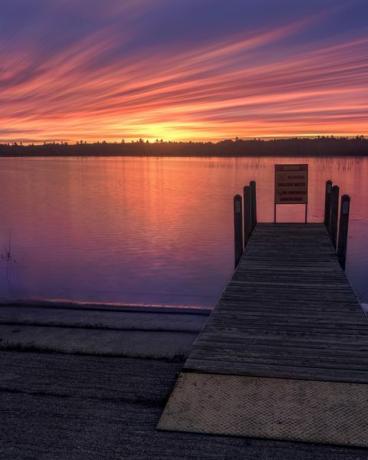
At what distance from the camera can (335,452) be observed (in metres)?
3.99

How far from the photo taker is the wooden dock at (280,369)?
4363 mm

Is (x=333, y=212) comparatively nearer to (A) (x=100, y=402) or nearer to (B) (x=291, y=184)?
(B) (x=291, y=184)

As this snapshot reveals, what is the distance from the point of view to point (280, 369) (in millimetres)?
5254

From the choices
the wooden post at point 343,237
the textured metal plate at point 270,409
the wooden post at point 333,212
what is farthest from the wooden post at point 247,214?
the textured metal plate at point 270,409

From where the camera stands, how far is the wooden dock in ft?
14.3

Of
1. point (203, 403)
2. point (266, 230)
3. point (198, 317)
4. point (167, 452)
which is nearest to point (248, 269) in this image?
point (198, 317)

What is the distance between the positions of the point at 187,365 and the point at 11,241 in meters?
23.2

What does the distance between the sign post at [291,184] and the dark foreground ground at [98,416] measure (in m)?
9.75

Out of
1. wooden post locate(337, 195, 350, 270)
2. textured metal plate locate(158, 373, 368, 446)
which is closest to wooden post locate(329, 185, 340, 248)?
wooden post locate(337, 195, 350, 270)

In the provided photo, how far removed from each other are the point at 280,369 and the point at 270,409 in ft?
2.50

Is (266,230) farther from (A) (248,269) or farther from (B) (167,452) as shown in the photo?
(B) (167,452)

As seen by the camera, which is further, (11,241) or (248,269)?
(11,241)

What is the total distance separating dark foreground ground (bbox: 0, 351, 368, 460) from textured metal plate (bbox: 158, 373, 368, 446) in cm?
13

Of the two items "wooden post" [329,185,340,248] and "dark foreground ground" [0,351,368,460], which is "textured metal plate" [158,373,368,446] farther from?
"wooden post" [329,185,340,248]
